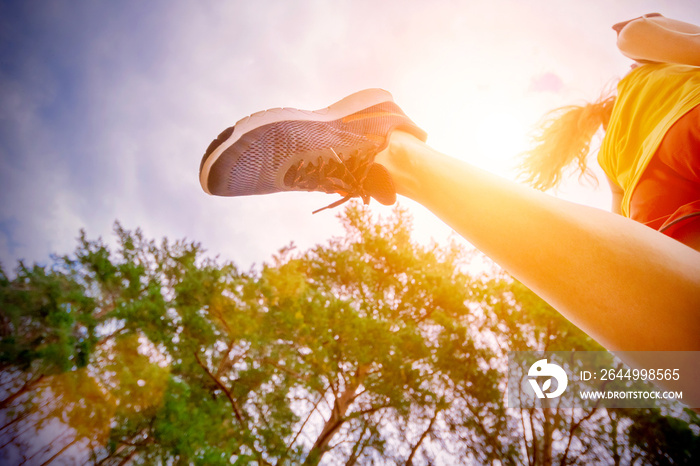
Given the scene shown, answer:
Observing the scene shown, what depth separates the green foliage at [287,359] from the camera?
156 inches

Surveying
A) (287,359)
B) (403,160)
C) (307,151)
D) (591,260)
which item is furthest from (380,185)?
(287,359)

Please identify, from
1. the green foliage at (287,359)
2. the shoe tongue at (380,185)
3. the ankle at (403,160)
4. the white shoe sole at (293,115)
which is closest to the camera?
the ankle at (403,160)

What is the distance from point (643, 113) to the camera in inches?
41.1

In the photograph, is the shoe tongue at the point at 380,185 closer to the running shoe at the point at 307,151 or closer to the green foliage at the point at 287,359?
the running shoe at the point at 307,151

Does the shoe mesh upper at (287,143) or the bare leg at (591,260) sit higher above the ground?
the shoe mesh upper at (287,143)

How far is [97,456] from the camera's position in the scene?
18.3 ft

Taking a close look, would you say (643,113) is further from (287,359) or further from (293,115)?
(287,359)

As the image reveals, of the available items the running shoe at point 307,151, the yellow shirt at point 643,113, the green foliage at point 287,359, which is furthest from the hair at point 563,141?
the green foliage at point 287,359

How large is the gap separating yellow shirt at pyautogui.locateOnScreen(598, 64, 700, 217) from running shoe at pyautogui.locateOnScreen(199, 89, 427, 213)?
2.53 feet

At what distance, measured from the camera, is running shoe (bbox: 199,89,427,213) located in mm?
1170

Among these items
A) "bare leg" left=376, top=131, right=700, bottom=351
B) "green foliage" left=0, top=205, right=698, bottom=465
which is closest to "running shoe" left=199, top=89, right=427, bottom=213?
"bare leg" left=376, top=131, right=700, bottom=351

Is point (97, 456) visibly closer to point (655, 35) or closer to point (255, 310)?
point (255, 310)

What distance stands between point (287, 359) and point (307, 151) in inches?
168

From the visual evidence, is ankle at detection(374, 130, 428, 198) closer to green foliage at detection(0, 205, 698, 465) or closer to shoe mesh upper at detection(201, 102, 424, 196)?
shoe mesh upper at detection(201, 102, 424, 196)
